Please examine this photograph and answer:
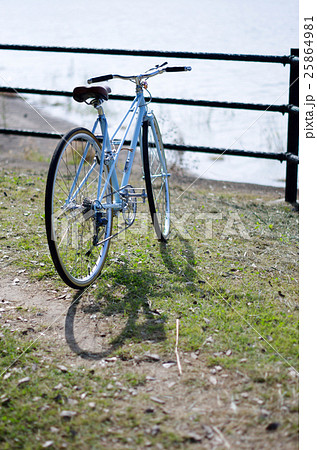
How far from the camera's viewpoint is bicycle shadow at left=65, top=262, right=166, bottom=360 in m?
2.94

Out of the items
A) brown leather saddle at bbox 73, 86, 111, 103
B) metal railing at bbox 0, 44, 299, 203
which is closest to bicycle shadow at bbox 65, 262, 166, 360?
brown leather saddle at bbox 73, 86, 111, 103

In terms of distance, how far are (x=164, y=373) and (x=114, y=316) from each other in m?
0.69

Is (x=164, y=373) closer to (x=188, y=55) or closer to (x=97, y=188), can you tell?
(x=97, y=188)

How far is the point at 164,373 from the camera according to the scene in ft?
8.64

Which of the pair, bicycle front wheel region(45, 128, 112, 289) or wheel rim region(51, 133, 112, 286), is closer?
bicycle front wheel region(45, 128, 112, 289)

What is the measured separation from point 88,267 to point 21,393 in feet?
3.97

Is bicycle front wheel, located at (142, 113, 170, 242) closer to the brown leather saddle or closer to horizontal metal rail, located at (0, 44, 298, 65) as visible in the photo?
the brown leather saddle

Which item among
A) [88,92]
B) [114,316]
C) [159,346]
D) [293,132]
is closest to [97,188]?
[88,92]

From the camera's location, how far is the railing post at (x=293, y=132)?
5.50 metres

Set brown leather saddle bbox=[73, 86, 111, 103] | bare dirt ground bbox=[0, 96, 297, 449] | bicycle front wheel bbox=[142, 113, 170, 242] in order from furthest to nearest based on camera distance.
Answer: bicycle front wheel bbox=[142, 113, 170, 242], brown leather saddle bbox=[73, 86, 111, 103], bare dirt ground bbox=[0, 96, 297, 449]

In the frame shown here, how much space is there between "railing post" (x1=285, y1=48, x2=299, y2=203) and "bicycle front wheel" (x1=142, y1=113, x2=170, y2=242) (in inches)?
70.2

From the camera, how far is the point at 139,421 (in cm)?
228
